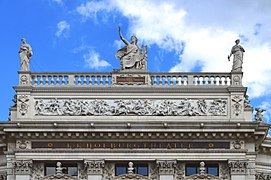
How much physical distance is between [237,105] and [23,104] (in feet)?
42.2

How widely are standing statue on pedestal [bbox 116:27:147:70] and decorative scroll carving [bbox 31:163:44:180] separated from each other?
26.2ft

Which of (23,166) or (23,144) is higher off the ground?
(23,144)

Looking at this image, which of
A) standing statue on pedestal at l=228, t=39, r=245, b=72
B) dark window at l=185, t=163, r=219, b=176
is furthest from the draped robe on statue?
dark window at l=185, t=163, r=219, b=176

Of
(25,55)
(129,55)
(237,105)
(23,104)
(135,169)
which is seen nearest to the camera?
(135,169)

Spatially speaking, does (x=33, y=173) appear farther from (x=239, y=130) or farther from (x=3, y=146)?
(x=239, y=130)

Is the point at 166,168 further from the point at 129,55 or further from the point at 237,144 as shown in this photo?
the point at 129,55

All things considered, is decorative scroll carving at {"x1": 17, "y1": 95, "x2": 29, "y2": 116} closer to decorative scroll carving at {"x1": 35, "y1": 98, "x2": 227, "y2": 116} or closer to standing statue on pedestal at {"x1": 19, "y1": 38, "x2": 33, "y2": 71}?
decorative scroll carving at {"x1": 35, "y1": 98, "x2": 227, "y2": 116}

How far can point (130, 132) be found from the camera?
5144 centimetres

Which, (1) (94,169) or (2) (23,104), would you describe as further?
(2) (23,104)

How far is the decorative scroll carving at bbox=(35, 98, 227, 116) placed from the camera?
52.6 m

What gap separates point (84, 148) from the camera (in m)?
51.7

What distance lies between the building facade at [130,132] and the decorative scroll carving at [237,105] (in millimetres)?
60

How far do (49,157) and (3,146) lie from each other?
10.3ft

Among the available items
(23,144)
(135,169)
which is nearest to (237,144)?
(135,169)
